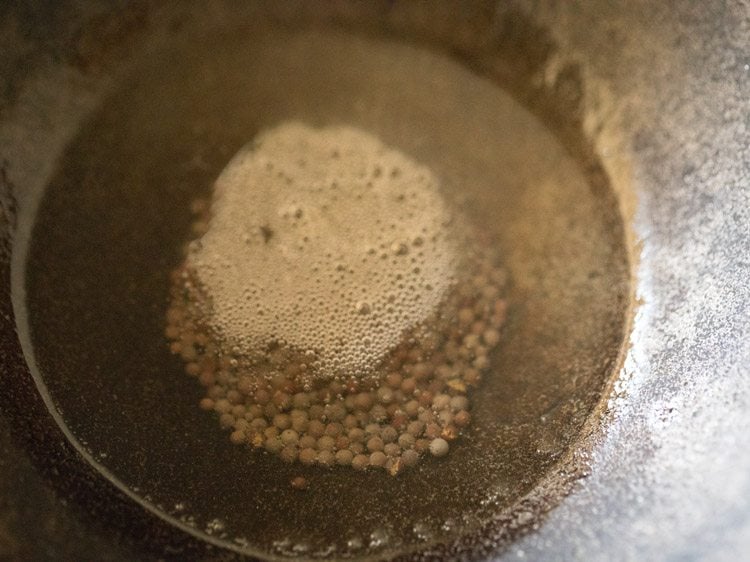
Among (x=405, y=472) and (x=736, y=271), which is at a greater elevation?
(x=736, y=271)

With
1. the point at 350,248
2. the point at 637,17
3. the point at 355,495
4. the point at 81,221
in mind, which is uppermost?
the point at 637,17

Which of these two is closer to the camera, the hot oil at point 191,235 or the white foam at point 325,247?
the hot oil at point 191,235

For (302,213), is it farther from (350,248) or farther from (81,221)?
(81,221)

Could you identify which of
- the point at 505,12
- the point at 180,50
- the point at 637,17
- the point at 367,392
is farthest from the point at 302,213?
the point at 637,17

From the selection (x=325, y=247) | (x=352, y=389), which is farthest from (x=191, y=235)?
(x=352, y=389)

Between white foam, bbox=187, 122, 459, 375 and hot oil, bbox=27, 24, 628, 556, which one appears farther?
white foam, bbox=187, 122, 459, 375
